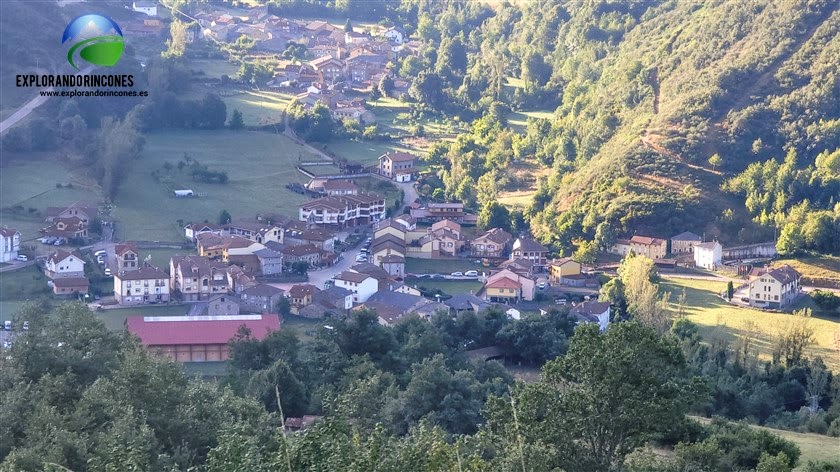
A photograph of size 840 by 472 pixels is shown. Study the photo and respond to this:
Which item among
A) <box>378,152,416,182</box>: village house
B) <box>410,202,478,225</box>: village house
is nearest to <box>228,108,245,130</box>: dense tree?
<box>378,152,416,182</box>: village house

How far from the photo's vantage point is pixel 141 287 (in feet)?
68.0

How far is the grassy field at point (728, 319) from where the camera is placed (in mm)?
18469

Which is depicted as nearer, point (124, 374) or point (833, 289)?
point (124, 374)

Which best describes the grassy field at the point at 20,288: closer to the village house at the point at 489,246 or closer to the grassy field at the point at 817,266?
the village house at the point at 489,246

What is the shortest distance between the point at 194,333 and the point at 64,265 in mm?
4202

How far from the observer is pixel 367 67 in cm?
3853

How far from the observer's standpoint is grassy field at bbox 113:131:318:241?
2473cm

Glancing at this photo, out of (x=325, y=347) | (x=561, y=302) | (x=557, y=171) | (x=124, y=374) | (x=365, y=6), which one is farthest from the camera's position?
(x=365, y=6)

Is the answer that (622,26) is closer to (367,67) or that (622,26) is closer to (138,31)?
(367,67)

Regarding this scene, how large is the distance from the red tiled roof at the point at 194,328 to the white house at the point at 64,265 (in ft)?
9.87

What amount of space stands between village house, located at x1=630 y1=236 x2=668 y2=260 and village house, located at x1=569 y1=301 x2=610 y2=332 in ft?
13.2

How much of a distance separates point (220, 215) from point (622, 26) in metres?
16.2

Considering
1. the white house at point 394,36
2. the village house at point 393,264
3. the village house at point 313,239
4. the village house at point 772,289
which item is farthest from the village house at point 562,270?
the white house at point 394,36

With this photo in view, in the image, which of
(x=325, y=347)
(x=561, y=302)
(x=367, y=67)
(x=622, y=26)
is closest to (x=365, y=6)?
(x=367, y=67)
